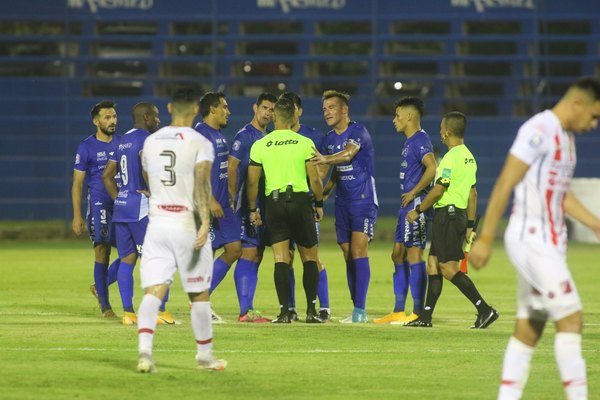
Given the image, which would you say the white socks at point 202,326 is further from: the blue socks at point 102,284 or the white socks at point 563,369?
the blue socks at point 102,284

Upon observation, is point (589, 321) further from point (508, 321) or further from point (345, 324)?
point (345, 324)

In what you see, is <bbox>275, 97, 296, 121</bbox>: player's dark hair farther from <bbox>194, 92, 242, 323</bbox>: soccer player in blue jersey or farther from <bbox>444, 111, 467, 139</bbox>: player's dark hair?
<bbox>444, 111, 467, 139</bbox>: player's dark hair

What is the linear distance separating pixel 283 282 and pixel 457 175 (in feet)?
6.50

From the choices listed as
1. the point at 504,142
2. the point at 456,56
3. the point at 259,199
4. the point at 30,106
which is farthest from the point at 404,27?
the point at 259,199

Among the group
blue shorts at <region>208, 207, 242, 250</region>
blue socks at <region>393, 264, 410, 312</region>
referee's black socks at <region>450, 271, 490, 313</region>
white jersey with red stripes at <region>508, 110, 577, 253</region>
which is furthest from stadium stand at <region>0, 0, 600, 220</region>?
white jersey with red stripes at <region>508, 110, 577, 253</region>

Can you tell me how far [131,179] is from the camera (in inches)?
521

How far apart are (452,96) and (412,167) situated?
18340 mm

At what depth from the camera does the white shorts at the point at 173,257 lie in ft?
32.0

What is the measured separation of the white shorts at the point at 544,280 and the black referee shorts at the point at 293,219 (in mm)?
5398

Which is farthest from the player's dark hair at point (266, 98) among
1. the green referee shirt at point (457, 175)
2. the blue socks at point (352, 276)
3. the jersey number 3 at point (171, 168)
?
the jersey number 3 at point (171, 168)

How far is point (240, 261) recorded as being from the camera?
13875mm

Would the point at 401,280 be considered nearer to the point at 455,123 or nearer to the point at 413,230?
the point at 413,230

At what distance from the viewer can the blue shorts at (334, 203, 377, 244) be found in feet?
45.8

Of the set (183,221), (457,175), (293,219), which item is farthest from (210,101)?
(183,221)
